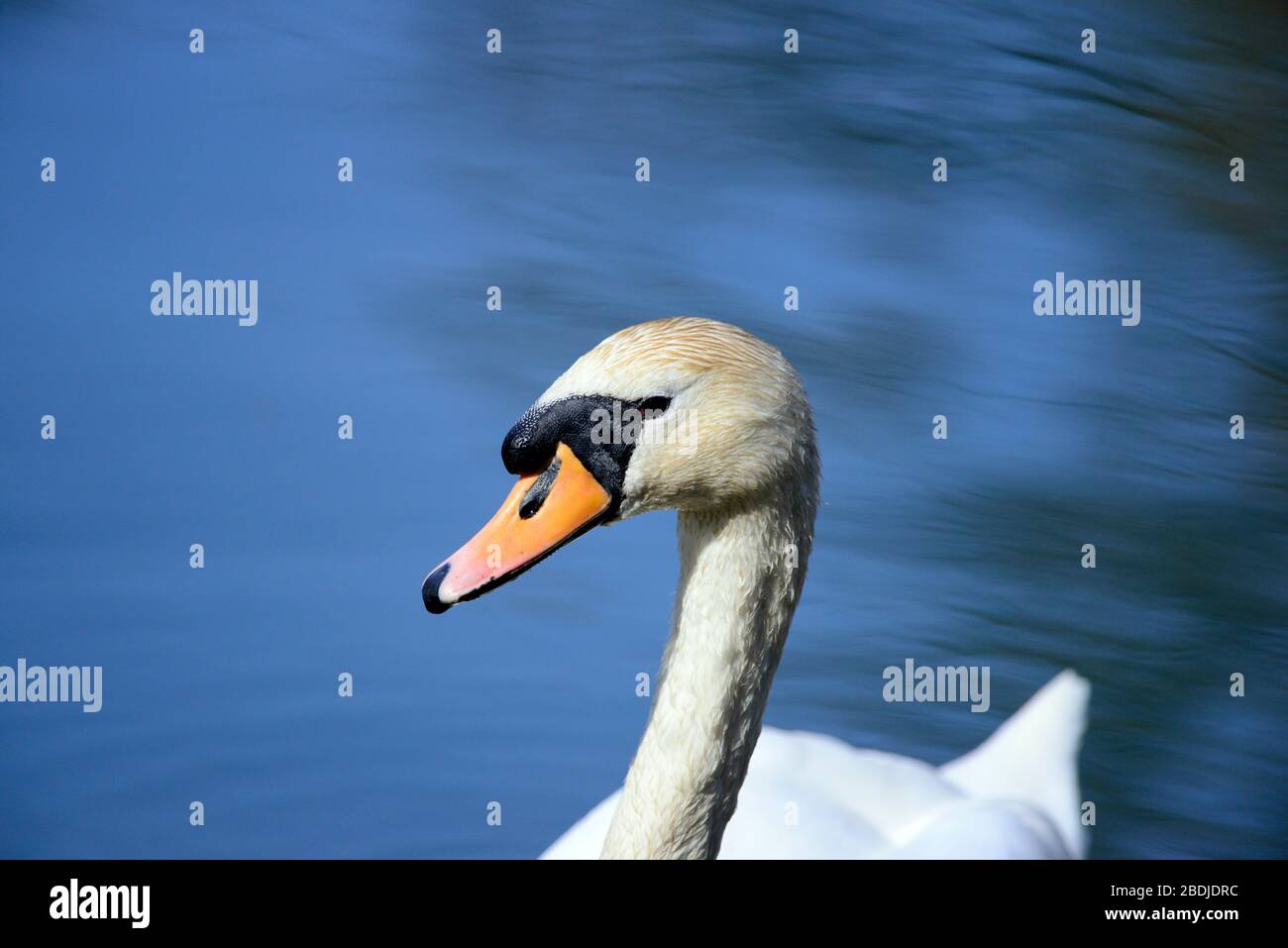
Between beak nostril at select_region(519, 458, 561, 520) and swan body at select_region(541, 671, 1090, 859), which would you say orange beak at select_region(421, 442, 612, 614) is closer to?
beak nostril at select_region(519, 458, 561, 520)

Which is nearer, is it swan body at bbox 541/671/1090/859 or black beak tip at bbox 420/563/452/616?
black beak tip at bbox 420/563/452/616

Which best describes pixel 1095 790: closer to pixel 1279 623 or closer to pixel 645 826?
pixel 1279 623

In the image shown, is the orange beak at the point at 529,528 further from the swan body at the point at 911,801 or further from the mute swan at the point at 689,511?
the swan body at the point at 911,801

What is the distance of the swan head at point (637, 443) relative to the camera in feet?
4.93

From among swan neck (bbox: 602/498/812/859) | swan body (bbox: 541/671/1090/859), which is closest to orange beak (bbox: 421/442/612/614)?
swan neck (bbox: 602/498/812/859)

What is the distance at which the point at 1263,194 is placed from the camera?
483cm

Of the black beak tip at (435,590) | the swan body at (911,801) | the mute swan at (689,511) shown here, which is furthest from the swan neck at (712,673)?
the swan body at (911,801)

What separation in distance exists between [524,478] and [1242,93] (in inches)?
171

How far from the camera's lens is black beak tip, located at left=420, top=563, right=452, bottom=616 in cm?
150

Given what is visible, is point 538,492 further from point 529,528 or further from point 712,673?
point 712,673

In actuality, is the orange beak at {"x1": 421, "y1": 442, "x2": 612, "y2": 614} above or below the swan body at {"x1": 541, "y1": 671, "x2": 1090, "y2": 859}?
above
